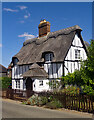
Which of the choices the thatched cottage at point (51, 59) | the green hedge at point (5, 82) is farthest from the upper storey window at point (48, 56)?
the green hedge at point (5, 82)

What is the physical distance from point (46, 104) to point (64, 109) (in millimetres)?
1740

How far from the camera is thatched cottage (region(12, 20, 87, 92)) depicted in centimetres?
1894

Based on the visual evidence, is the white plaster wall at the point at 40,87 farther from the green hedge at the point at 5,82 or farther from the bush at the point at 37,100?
the green hedge at the point at 5,82

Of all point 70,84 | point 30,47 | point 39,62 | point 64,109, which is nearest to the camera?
point 64,109

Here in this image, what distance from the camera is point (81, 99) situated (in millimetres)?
11680

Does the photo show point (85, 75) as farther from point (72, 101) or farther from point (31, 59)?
point (31, 59)

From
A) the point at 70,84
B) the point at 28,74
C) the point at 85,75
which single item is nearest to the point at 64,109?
the point at 85,75

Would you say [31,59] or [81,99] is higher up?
[31,59]

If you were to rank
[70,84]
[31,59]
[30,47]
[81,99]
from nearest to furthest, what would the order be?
1. [81,99]
2. [70,84]
3. [31,59]
4. [30,47]

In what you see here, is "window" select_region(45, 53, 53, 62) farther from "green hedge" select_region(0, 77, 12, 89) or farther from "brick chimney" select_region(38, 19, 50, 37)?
"green hedge" select_region(0, 77, 12, 89)

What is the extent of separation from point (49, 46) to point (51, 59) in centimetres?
233

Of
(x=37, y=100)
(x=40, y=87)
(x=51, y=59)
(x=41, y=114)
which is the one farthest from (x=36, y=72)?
(x=41, y=114)

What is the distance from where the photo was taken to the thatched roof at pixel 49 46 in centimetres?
1944

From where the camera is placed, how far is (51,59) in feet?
65.1
